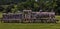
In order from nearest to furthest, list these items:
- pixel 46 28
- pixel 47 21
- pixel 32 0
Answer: pixel 46 28 → pixel 47 21 → pixel 32 0

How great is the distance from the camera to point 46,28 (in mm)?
14016

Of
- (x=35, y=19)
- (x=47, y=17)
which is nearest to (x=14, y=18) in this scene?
(x=35, y=19)

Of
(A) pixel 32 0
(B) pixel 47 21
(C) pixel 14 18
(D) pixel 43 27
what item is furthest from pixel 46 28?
(A) pixel 32 0

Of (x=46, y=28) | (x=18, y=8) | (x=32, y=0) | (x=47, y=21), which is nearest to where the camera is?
(x=46, y=28)

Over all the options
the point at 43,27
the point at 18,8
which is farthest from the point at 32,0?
the point at 43,27

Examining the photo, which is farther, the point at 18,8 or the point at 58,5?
the point at 58,5

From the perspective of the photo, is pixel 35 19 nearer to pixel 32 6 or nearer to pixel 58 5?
pixel 32 6

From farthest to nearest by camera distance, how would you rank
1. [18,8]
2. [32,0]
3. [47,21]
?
[32,0] < [18,8] < [47,21]

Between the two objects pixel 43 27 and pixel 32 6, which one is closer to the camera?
pixel 43 27

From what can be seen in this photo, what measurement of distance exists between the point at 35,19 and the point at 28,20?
631 millimetres

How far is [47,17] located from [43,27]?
8.19 feet

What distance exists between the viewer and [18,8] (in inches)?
907

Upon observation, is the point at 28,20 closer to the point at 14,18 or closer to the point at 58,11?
the point at 14,18

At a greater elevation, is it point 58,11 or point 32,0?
point 32,0
